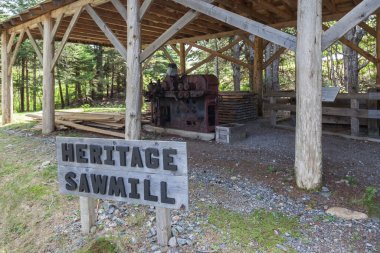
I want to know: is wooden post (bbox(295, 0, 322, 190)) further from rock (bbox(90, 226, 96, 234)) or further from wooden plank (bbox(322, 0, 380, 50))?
rock (bbox(90, 226, 96, 234))

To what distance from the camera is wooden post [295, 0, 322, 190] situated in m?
4.06

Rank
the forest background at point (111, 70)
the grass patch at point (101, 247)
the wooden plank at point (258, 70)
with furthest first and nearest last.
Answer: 1. the forest background at point (111, 70)
2. the wooden plank at point (258, 70)
3. the grass patch at point (101, 247)

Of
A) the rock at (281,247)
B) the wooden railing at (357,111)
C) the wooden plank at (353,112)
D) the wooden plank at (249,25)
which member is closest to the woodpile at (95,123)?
the wooden plank at (249,25)

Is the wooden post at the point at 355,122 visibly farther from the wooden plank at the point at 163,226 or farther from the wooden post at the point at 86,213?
the wooden post at the point at 86,213

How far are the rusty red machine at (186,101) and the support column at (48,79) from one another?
9.69 ft

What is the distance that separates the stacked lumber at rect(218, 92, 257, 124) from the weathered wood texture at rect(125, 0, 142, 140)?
3773 millimetres

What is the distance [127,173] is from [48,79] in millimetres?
7294

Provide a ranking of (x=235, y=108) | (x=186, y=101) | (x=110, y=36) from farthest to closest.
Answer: (x=235, y=108)
(x=186, y=101)
(x=110, y=36)

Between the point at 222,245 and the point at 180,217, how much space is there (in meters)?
0.77

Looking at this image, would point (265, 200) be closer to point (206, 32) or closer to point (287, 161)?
point (287, 161)

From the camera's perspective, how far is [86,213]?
3619 millimetres

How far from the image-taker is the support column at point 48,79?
9.26 metres

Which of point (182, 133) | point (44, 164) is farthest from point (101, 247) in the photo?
point (182, 133)

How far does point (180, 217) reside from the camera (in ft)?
12.3
